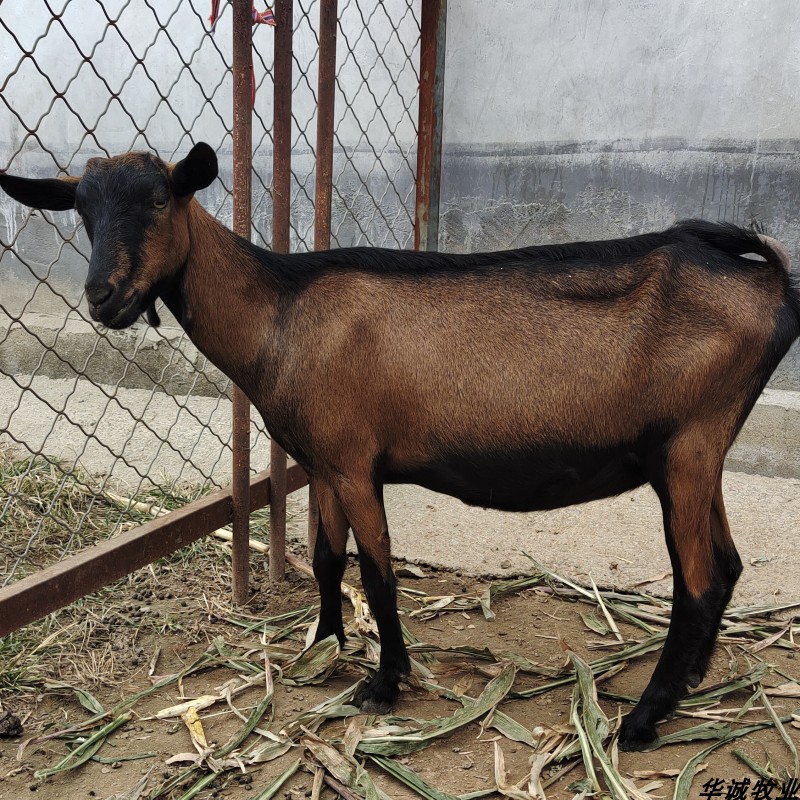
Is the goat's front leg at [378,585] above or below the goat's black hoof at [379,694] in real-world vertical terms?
above

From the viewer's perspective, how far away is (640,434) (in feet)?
9.00

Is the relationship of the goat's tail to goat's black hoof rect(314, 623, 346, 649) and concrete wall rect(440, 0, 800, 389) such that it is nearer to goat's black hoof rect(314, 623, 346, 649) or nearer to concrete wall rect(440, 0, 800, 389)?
goat's black hoof rect(314, 623, 346, 649)

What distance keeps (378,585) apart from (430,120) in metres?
3.11

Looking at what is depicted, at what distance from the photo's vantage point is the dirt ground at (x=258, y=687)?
270cm

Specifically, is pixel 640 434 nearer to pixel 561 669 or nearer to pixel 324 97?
pixel 561 669

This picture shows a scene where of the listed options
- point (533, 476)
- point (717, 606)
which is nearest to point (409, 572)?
point (533, 476)

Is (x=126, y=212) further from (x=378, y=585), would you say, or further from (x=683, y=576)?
(x=683, y=576)

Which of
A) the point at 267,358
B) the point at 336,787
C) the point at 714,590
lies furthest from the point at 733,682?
the point at 267,358

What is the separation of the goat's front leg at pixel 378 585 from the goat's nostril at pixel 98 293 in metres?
0.97

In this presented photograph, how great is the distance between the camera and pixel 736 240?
111 inches

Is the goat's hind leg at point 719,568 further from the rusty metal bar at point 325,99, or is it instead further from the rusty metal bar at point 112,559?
the rusty metal bar at point 325,99

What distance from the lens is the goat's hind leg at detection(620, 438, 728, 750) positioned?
272cm

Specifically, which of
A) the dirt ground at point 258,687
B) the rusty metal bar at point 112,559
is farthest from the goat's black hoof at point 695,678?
the rusty metal bar at point 112,559

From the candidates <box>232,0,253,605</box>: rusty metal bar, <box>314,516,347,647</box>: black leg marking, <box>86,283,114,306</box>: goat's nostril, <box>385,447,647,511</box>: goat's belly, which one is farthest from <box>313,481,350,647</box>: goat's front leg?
<box>86,283,114,306</box>: goat's nostril
